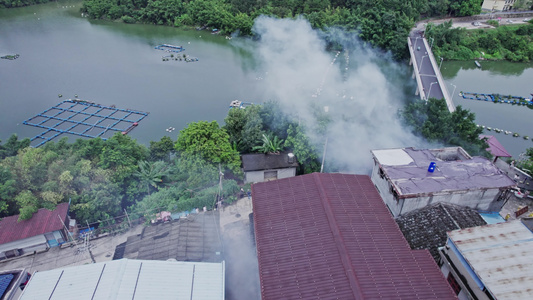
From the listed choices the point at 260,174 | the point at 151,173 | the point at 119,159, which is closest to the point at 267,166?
the point at 260,174

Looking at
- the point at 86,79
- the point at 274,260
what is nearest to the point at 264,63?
the point at 86,79

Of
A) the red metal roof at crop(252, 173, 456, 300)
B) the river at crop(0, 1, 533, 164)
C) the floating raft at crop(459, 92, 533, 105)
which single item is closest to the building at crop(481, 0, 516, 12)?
the river at crop(0, 1, 533, 164)

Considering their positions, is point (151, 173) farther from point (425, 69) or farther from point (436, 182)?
point (425, 69)

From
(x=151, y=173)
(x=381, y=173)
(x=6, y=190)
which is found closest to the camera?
(x=381, y=173)

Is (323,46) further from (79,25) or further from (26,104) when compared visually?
(79,25)

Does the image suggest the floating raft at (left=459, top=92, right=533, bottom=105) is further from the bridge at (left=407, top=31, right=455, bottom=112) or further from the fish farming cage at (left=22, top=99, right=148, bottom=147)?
the fish farming cage at (left=22, top=99, right=148, bottom=147)
